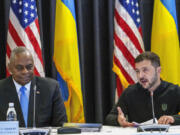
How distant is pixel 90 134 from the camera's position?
2580 millimetres

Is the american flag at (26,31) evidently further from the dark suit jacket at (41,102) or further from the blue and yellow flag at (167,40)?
the blue and yellow flag at (167,40)

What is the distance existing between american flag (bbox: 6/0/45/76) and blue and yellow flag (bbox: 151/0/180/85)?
65.5 inches

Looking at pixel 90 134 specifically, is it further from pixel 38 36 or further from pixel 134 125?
pixel 38 36

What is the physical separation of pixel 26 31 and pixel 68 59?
67 cm

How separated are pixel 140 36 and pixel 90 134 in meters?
2.50

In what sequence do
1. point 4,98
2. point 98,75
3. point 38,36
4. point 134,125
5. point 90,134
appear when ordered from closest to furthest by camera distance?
1. point 90,134
2. point 134,125
3. point 4,98
4. point 38,36
5. point 98,75

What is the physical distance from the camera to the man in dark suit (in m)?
3.50

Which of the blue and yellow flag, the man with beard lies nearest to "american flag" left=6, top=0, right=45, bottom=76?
the man with beard

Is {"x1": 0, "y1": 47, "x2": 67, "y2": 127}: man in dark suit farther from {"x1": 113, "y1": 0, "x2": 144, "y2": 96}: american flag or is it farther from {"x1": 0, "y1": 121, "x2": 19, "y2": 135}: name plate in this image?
{"x1": 113, "y1": 0, "x2": 144, "y2": 96}: american flag

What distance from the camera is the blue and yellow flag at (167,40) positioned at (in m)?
4.74

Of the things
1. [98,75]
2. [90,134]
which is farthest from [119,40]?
[90,134]

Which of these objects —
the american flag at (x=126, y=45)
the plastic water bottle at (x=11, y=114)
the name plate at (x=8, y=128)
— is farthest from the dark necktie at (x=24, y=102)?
the american flag at (x=126, y=45)

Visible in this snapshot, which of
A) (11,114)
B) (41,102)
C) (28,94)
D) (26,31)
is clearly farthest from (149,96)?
(26,31)

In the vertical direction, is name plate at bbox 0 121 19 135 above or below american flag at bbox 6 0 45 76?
below
